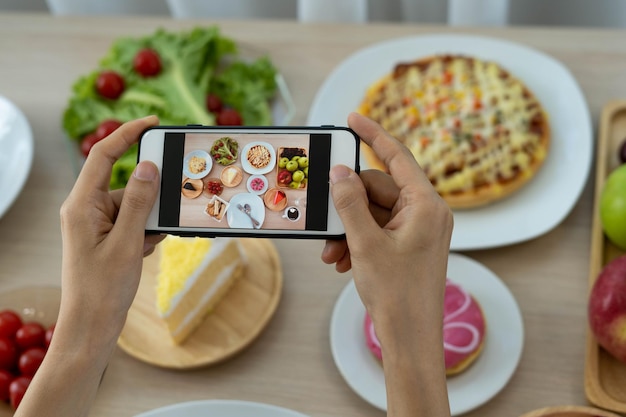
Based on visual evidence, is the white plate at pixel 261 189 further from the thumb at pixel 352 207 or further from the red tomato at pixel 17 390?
the red tomato at pixel 17 390

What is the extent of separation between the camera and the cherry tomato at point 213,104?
1431mm

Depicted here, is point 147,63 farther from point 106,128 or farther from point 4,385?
point 4,385

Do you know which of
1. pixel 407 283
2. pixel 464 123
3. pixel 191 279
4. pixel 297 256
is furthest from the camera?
pixel 464 123

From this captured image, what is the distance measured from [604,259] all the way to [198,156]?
2.34 feet

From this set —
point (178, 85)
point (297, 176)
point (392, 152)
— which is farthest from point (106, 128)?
point (392, 152)

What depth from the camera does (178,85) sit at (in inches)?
56.1

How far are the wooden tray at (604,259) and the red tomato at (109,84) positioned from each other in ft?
3.10

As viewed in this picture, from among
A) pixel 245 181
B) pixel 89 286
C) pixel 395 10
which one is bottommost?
pixel 89 286

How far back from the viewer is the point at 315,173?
2.76 feet

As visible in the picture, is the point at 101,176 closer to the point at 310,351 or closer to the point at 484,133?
the point at 310,351

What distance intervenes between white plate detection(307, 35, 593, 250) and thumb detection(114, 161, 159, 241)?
560 millimetres

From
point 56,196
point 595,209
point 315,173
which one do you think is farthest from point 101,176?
point 595,209

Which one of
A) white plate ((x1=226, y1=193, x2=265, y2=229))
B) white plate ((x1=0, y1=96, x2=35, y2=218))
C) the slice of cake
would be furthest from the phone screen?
white plate ((x1=0, y1=96, x2=35, y2=218))

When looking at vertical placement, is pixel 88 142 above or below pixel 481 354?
above
